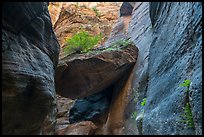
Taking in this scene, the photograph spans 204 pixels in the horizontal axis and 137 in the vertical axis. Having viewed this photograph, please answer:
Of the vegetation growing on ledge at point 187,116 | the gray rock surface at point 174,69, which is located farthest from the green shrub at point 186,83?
the gray rock surface at point 174,69

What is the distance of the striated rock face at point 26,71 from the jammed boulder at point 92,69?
3200mm

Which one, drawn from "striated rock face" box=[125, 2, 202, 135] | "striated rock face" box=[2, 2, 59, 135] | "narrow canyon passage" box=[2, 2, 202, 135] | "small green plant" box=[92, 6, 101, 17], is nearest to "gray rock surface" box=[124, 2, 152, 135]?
"narrow canyon passage" box=[2, 2, 202, 135]

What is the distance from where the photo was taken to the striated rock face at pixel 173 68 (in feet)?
16.2

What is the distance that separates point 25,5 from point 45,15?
1035mm

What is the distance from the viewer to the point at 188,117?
486cm

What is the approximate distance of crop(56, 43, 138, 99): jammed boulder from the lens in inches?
411

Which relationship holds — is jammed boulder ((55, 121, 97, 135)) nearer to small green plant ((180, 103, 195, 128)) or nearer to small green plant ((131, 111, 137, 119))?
small green plant ((131, 111, 137, 119))

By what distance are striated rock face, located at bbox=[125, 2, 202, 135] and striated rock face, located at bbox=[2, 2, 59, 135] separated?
2.23 metres

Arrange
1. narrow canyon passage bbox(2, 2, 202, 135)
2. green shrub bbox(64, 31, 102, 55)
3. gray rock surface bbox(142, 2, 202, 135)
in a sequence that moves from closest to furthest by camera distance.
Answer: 1. gray rock surface bbox(142, 2, 202, 135)
2. narrow canyon passage bbox(2, 2, 202, 135)
3. green shrub bbox(64, 31, 102, 55)

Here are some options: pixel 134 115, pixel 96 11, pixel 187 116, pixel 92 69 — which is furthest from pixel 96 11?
pixel 187 116

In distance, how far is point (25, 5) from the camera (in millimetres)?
6160

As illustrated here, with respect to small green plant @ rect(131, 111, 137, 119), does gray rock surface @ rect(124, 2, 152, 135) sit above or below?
above

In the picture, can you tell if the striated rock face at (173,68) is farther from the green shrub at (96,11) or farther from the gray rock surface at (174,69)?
the green shrub at (96,11)

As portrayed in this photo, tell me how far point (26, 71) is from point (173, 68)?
9.59 feet
